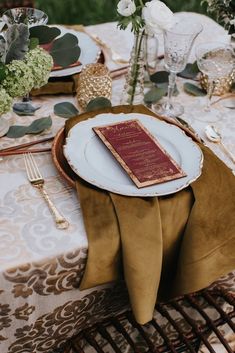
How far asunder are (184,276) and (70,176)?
0.28m

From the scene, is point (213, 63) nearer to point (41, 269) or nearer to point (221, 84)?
point (221, 84)

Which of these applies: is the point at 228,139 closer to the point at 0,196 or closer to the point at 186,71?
the point at 186,71

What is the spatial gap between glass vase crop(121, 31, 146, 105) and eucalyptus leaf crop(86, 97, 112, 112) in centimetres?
8

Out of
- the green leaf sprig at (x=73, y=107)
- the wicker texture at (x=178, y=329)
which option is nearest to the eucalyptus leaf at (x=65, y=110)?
the green leaf sprig at (x=73, y=107)

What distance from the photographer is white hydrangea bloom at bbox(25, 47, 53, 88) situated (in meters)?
1.01

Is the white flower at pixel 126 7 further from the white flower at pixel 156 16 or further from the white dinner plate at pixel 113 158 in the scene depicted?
the white dinner plate at pixel 113 158

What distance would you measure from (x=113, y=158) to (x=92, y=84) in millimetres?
271

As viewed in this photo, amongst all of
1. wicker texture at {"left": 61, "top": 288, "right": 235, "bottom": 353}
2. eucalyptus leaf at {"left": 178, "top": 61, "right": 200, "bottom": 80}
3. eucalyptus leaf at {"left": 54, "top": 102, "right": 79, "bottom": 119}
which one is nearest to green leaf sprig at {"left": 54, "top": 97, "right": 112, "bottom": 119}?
eucalyptus leaf at {"left": 54, "top": 102, "right": 79, "bottom": 119}

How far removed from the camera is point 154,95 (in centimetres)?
130

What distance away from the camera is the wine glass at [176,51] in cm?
118

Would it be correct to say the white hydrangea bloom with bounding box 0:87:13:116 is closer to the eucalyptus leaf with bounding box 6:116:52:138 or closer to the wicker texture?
the eucalyptus leaf with bounding box 6:116:52:138

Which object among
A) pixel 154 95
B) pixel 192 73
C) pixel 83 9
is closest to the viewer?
pixel 154 95

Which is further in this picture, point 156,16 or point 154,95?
point 154,95

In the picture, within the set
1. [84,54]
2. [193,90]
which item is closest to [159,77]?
[193,90]
